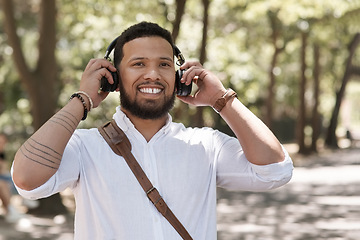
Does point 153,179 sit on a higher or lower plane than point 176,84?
lower

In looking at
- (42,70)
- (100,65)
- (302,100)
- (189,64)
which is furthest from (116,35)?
(302,100)

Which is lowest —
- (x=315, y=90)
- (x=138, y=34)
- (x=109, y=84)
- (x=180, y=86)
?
(x=315, y=90)

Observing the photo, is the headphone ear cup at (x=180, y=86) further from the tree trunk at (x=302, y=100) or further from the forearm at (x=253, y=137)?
the tree trunk at (x=302, y=100)

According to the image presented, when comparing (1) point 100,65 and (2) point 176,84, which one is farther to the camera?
(2) point 176,84

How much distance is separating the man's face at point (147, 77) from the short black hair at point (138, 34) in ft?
0.08

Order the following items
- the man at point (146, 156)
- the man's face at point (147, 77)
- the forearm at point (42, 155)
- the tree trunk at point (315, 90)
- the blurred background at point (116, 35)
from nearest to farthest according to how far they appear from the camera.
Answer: the forearm at point (42, 155)
the man at point (146, 156)
the man's face at point (147, 77)
the blurred background at point (116, 35)
the tree trunk at point (315, 90)

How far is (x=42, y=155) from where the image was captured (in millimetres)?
2830

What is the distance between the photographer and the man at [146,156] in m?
2.93

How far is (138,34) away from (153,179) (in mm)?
688

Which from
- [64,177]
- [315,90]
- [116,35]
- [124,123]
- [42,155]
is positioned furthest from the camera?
[315,90]

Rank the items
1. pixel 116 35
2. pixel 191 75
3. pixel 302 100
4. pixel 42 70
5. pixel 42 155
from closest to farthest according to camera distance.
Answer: pixel 42 155, pixel 191 75, pixel 42 70, pixel 116 35, pixel 302 100

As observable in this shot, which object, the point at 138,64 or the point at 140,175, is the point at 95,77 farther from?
the point at 140,175

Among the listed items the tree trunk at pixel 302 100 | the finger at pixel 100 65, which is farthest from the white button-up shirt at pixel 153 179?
the tree trunk at pixel 302 100

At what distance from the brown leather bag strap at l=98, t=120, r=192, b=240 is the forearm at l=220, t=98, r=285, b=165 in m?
0.46
